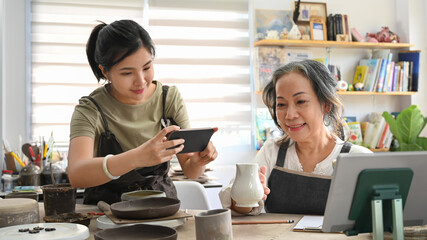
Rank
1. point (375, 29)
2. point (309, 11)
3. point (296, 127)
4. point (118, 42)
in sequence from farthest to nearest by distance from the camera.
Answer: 1. point (375, 29)
2. point (309, 11)
3. point (296, 127)
4. point (118, 42)

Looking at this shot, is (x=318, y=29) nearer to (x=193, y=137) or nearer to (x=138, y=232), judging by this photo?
(x=193, y=137)

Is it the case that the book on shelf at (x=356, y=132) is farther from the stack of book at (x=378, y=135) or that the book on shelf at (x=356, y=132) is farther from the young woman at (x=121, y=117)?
the young woman at (x=121, y=117)

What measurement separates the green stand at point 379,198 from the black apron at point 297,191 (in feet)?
2.19

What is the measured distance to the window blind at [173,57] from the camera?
4.09 meters

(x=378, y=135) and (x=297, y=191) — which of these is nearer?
(x=297, y=191)

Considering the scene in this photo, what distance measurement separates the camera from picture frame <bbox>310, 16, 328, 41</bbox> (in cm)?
439

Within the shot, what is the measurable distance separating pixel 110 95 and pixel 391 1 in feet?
12.7

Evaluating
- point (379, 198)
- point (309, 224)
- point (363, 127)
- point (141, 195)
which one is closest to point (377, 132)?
point (363, 127)

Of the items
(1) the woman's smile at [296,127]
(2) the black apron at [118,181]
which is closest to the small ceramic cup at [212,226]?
(2) the black apron at [118,181]

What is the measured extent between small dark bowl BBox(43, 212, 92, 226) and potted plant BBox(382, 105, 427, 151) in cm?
347

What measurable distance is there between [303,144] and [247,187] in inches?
24.9

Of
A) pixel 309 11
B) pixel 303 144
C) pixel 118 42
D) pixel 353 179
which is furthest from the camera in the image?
pixel 309 11

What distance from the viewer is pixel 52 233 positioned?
1.24m

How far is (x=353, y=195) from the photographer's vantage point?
1.10 metres
